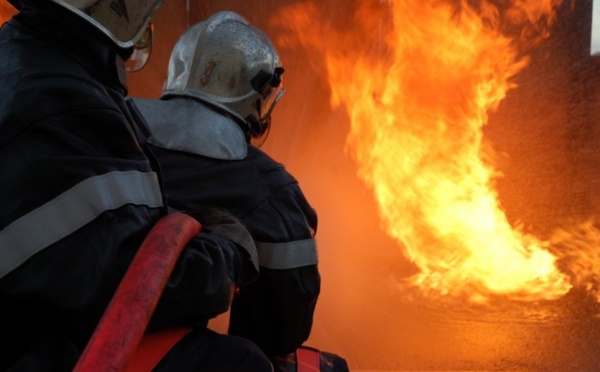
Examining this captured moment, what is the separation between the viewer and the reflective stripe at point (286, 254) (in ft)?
7.72

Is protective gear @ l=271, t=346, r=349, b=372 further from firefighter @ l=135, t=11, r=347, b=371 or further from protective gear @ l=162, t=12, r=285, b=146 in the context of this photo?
protective gear @ l=162, t=12, r=285, b=146

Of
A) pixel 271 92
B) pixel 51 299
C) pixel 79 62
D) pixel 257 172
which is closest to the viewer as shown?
pixel 51 299

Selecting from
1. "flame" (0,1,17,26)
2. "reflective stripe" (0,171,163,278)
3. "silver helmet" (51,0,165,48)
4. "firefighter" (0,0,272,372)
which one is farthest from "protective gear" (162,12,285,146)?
"flame" (0,1,17,26)

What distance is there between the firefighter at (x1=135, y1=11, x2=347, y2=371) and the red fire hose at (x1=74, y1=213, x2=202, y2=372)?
908 mm

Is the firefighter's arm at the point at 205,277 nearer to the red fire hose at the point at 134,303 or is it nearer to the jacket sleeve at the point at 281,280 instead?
the red fire hose at the point at 134,303

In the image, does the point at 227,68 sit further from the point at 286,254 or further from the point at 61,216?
the point at 61,216

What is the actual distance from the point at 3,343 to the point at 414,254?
402 cm

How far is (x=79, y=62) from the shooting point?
152 centimetres

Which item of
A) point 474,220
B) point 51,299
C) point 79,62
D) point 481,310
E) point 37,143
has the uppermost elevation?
point 474,220

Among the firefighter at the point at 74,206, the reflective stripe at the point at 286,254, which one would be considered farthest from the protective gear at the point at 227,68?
the firefighter at the point at 74,206

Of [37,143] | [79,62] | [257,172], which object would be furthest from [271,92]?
[37,143]

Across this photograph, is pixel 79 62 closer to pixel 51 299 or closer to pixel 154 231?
pixel 154 231

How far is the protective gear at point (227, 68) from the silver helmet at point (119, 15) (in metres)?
0.99

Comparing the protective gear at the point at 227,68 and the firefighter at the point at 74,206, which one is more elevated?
the protective gear at the point at 227,68
